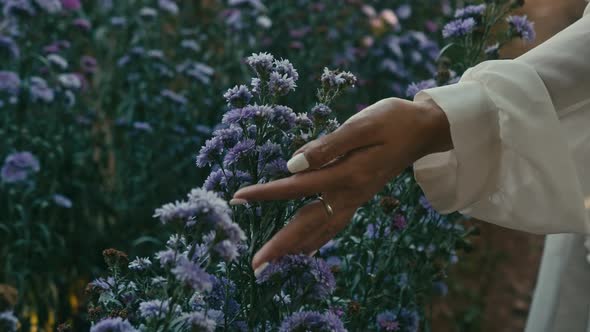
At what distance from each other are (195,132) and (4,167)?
840mm

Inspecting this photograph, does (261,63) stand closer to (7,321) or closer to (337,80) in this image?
(337,80)

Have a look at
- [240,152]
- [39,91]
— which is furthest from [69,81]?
[240,152]

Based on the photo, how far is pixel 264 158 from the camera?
117cm

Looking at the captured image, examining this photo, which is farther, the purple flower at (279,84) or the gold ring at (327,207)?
the purple flower at (279,84)

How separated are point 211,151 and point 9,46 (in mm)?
1641

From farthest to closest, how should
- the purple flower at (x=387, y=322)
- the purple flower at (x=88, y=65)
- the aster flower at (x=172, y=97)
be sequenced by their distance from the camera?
the purple flower at (x=88, y=65), the aster flower at (x=172, y=97), the purple flower at (x=387, y=322)

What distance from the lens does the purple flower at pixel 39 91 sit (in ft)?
8.31

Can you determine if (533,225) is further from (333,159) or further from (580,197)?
(333,159)

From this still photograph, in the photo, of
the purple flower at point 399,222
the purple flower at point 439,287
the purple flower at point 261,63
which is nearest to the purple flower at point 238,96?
the purple flower at point 261,63

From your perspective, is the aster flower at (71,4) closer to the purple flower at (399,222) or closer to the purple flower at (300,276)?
the purple flower at (399,222)

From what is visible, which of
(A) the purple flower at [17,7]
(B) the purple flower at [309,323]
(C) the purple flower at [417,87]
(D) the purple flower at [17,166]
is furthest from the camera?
(A) the purple flower at [17,7]

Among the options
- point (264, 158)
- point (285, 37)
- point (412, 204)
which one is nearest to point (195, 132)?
point (285, 37)

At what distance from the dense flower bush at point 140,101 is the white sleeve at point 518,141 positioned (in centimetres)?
37

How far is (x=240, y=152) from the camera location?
45.3 inches
